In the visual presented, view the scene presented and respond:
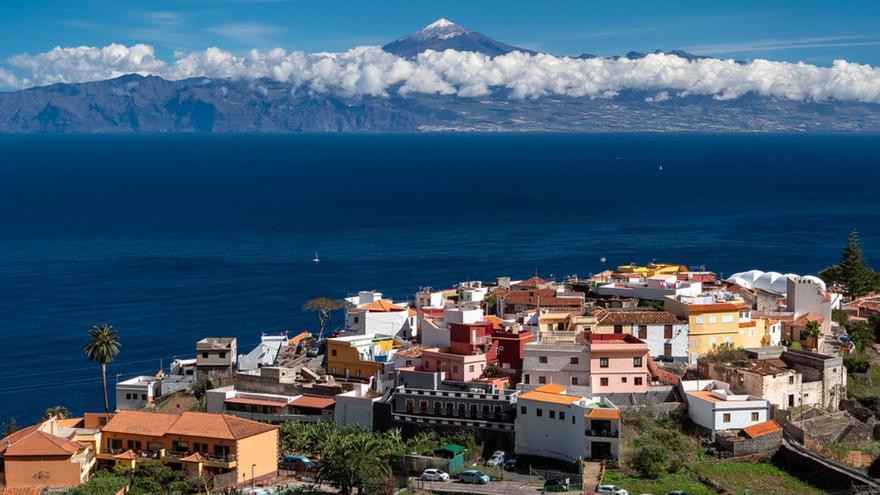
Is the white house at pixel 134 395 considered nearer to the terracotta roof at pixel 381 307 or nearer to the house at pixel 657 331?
the terracotta roof at pixel 381 307

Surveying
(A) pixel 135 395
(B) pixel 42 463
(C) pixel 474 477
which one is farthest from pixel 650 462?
(A) pixel 135 395

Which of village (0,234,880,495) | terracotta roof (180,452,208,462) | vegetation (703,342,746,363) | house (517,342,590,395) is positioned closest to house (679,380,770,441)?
village (0,234,880,495)

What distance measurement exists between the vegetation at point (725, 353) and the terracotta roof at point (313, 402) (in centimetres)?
1715

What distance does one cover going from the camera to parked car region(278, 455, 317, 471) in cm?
4712

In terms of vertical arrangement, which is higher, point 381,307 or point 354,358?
point 381,307

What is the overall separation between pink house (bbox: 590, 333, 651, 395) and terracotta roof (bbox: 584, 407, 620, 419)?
4.13 meters

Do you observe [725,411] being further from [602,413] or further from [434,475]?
[434,475]

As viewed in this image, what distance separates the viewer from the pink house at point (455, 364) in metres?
51.8

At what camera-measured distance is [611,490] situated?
42.2 metres

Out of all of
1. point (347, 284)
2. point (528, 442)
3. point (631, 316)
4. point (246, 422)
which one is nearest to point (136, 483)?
point (246, 422)

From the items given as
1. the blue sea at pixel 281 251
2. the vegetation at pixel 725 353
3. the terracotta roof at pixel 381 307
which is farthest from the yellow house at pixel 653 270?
the blue sea at pixel 281 251

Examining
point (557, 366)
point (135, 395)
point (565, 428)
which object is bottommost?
point (135, 395)

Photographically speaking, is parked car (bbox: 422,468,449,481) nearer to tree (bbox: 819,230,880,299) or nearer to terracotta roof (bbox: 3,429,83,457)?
terracotta roof (bbox: 3,429,83,457)

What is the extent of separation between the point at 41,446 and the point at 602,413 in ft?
69.7
